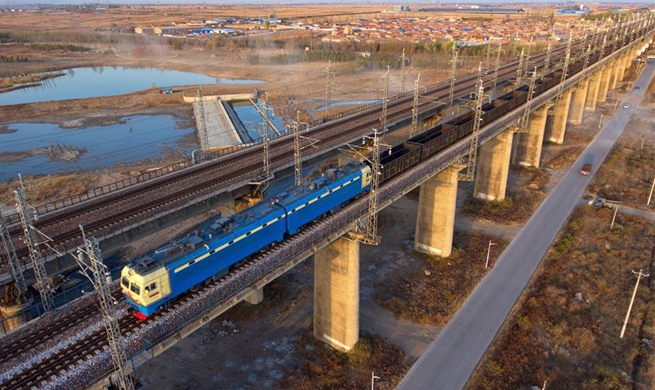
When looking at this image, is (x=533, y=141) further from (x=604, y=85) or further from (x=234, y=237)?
(x=604, y=85)

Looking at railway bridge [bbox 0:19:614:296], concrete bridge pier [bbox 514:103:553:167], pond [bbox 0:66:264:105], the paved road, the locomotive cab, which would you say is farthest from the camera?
pond [bbox 0:66:264:105]

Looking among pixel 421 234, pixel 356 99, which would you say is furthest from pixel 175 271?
pixel 356 99

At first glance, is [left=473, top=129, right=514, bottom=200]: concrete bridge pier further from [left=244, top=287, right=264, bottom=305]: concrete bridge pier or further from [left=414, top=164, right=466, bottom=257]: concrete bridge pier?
[left=244, top=287, right=264, bottom=305]: concrete bridge pier

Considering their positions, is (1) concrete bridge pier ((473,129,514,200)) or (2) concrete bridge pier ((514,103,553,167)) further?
(2) concrete bridge pier ((514,103,553,167))

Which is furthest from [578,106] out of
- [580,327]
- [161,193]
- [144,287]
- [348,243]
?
[144,287]

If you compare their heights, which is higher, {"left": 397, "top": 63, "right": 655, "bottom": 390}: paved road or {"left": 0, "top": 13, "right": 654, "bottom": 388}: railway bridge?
{"left": 0, "top": 13, "right": 654, "bottom": 388}: railway bridge

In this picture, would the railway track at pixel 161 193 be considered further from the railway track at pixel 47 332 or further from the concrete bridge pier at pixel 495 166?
the concrete bridge pier at pixel 495 166

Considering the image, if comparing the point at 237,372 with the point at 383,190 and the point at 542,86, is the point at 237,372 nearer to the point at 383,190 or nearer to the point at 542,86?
the point at 383,190

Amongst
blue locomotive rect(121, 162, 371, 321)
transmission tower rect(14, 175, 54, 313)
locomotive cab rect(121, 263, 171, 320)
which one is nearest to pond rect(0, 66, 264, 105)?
transmission tower rect(14, 175, 54, 313)
